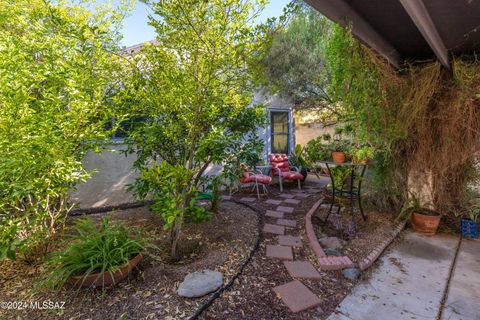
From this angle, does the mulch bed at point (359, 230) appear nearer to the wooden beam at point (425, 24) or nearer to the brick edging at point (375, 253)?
the brick edging at point (375, 253)

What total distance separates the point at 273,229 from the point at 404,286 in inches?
62.9

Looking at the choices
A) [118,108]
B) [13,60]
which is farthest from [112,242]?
[13,60]

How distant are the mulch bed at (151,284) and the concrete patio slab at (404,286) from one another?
3.80 ft

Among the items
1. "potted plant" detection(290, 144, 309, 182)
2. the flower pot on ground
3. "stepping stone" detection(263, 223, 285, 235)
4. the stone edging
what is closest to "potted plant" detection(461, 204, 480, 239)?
the flower pot on ground

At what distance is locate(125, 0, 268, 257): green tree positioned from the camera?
2.02 m

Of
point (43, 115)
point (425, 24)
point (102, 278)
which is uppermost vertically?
point (425, 24)

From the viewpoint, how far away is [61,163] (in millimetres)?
1963

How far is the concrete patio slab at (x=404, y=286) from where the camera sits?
1.85 meters

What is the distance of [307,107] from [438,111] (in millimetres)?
4065

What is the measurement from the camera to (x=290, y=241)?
2941mm

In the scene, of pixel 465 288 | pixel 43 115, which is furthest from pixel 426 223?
pixel 43 115

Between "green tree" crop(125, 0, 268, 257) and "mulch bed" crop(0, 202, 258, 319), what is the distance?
11.6 inches

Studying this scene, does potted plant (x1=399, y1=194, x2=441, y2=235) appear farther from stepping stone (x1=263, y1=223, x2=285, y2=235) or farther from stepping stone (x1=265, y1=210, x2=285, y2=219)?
stepping stone (x1=263, y1=223, x2=285, y2=235)

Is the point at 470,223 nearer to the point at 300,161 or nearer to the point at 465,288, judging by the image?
the point at 465,288
